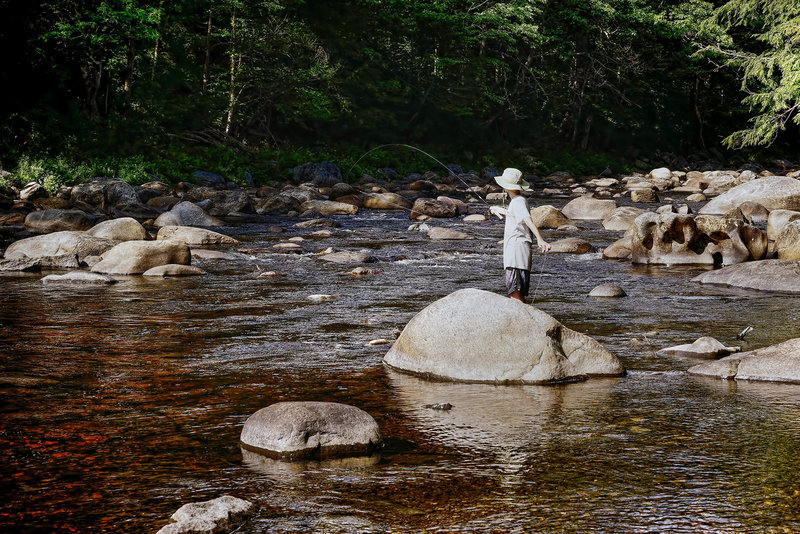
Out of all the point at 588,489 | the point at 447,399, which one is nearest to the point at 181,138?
the point at 447,399

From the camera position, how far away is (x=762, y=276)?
11.7 m

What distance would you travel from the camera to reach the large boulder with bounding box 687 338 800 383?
21.9ft

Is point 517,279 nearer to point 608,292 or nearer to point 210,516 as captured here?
point 608,292

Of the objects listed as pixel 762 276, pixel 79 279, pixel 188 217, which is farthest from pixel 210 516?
pixel 188 217

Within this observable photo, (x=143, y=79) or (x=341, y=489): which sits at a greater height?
(x=143, y=79)

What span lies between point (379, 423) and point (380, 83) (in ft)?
108

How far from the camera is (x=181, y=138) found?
98.0ft

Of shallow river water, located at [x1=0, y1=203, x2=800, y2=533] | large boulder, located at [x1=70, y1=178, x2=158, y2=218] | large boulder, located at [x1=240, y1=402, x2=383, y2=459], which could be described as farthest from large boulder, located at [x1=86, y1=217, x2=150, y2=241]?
large boulder, located at [x1=240, y1=402, x2=383, y2=459]

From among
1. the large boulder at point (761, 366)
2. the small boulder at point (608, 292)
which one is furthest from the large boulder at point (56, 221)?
the large boulder at point (761, 366)

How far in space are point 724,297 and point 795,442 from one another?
6.10 m

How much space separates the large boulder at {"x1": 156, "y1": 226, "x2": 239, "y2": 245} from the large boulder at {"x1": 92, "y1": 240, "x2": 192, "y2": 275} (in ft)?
9.85

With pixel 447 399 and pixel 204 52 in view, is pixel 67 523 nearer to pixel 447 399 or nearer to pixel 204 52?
pixel 447 399

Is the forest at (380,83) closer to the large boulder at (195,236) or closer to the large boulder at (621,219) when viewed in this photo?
the large boulder at (195,236)

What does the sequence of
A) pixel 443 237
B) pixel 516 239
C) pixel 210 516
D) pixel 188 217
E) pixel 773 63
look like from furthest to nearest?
pixel 773 63
pixel 188 217
pixel 443 237
pixel 516 239
pixel 210 516
